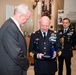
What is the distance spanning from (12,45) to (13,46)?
14mm

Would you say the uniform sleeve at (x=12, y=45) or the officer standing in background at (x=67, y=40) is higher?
the uniform sleeve at (x=12, y=45)

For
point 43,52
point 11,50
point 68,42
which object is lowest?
point 68,42

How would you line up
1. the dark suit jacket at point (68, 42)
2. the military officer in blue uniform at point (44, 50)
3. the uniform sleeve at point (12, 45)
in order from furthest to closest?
the dark suit jacket at point (68, 42) → the military officer in blue uniform at point (44, 50) → the uniform sleeve at point (12, 45)

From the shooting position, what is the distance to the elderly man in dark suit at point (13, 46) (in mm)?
1930

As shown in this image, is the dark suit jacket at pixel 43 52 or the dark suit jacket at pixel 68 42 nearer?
the dark suit jacket at pixel 43 52

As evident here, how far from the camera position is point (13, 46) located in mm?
1921

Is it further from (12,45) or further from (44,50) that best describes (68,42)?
(12,45)

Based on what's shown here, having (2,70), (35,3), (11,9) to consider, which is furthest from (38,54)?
(35,3)

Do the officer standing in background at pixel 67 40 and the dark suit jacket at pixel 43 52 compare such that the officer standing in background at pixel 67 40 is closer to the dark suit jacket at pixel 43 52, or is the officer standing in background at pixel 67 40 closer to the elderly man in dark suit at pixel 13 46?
the dark suit jacket at pixel 43 52

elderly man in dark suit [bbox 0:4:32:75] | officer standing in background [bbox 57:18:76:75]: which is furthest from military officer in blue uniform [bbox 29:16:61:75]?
officer standing in background [bbox 57:18:76:75]

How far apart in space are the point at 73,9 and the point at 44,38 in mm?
7776

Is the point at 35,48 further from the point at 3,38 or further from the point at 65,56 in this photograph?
the point at 65,56

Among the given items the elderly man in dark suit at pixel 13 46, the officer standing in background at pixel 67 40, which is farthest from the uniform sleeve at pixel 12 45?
the officer standing in background at pixel 67 40

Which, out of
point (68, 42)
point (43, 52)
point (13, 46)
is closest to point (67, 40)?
point (68, 42)
